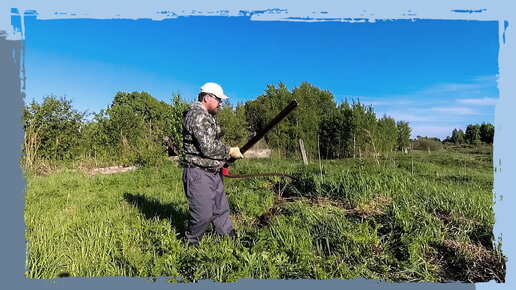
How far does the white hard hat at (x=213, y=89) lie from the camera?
12.3ft

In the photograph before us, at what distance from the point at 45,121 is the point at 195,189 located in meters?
11.7

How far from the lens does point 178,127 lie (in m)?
15.0

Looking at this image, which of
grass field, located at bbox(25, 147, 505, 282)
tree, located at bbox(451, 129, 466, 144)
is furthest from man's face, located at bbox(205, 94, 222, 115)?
tree, located at bbox(451, 129, 466, 144)

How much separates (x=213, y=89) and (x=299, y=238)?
2044 mm

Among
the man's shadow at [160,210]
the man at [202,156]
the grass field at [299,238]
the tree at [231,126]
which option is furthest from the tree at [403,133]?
the man at [202,156]

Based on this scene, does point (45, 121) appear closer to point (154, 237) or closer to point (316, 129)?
point (154, 237)

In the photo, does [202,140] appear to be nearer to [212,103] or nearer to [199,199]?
[212,103]

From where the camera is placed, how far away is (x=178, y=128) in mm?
15031

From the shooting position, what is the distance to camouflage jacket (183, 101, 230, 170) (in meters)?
3.59

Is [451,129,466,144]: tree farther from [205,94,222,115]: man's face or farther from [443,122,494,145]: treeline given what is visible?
[205,94,222,115]: man's face

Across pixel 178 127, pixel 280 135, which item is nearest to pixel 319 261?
pixel 178 127

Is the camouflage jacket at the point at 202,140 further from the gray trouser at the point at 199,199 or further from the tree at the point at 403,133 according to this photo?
the tree at the point at 403,133

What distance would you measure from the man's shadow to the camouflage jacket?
4.16 ft

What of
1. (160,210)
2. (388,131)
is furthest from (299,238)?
(388,131)
